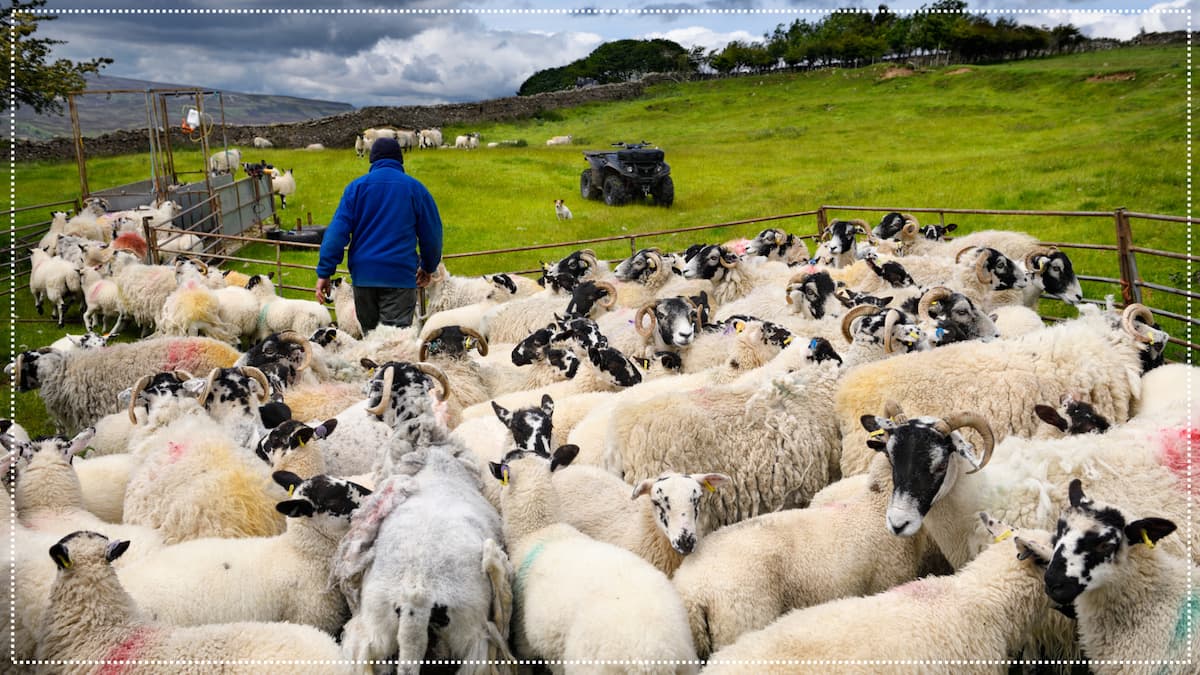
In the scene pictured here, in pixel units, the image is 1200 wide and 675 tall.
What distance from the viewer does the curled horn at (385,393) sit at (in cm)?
498

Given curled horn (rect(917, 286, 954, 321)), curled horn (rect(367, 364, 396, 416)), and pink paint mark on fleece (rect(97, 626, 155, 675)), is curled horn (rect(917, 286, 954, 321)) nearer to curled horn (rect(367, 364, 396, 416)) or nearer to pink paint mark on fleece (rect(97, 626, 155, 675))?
curled horn (rect(367, 364, 396, 416))

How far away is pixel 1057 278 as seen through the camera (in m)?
8.07

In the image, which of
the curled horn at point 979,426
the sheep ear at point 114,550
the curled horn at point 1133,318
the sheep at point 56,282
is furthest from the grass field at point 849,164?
the sheep ear at point 114,550

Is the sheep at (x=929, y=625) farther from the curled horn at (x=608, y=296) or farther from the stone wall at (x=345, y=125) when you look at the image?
the stone wall at (x=345, y=125)

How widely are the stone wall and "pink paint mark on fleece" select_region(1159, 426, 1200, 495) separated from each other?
37.2 metres

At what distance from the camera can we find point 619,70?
74.1 metres

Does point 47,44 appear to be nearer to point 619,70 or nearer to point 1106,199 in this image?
point 1106,199

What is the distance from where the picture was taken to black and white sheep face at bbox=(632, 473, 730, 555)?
368cm

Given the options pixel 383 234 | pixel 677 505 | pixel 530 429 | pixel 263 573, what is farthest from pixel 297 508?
pixel 383 234

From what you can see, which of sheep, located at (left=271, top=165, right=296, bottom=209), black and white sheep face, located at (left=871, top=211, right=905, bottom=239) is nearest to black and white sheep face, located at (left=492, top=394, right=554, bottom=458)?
black and white sheep face, located at (left=871, top=211, right=905, bottom=239)

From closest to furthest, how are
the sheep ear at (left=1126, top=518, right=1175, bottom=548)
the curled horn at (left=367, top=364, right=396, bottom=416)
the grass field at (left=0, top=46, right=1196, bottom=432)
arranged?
1. the sheep ear at (left=1126, top=518, right=1175, bottom=548)
2. the curled horn at (left=367, top=364, right=396, bottom=416)
3. the grass field at (left=0, top=46, right=1196, bottom=432)

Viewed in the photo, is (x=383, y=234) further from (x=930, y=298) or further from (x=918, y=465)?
(x=918, y=465)

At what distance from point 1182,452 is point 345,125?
1564 inches

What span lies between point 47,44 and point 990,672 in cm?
2335
